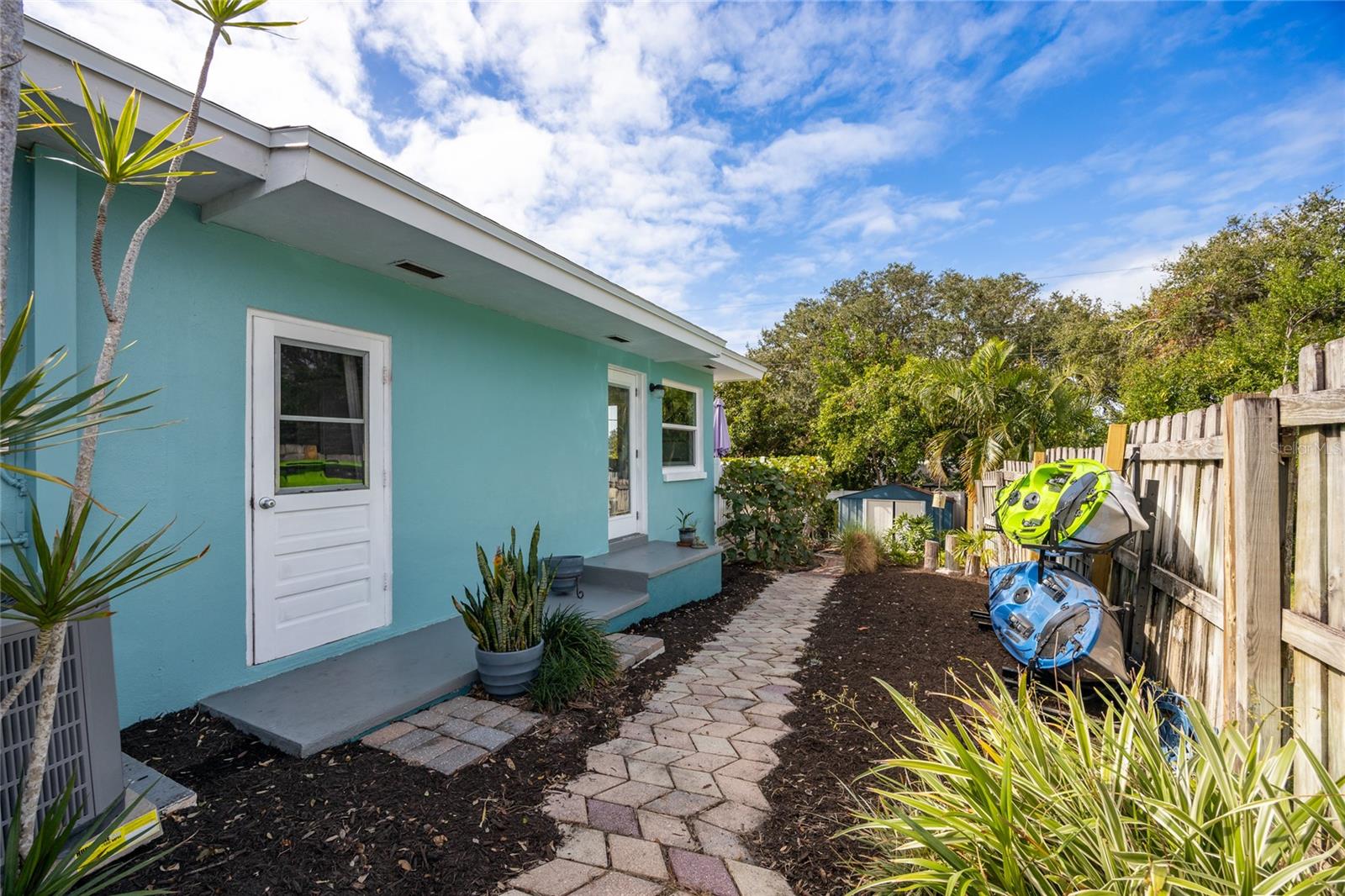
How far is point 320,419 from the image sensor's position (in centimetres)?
371

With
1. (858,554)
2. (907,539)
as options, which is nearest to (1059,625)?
(858,554)

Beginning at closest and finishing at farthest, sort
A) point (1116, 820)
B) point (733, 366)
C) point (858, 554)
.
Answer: point (1116, 820) < point (858, 554) < point (733, 366)

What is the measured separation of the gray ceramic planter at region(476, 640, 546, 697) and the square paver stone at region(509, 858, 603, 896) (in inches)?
54.8

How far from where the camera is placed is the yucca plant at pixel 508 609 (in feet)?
11.2

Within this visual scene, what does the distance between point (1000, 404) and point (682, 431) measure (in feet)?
15.1

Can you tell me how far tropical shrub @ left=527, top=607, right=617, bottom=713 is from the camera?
11.0ft

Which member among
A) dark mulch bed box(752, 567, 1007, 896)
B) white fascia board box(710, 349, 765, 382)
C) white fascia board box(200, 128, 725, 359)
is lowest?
dark mulch bed box(752, 567, 1007, 896)

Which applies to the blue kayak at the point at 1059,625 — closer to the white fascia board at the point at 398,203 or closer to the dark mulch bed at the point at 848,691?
the dark mulch bed at the point at 848,691

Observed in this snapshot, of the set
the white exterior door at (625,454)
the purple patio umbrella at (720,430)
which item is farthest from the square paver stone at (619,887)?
the purple patio umbrella at (720,430)

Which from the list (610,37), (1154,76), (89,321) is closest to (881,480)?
(1154,76)

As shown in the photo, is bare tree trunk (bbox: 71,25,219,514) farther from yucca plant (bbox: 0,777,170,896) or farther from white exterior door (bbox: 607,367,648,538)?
white exterior door (bbox: 607,367,648,538)

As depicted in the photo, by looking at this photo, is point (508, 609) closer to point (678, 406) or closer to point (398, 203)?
point (398, 203)

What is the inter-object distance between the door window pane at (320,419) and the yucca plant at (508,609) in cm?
114

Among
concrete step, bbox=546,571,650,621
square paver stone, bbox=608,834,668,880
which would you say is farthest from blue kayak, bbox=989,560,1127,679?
concrete step, bbox=546,571,650,621
